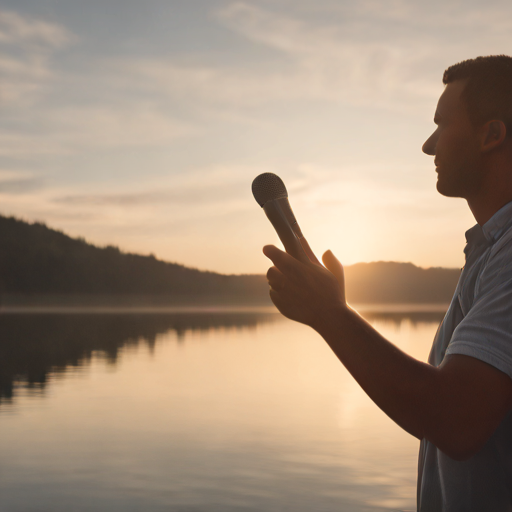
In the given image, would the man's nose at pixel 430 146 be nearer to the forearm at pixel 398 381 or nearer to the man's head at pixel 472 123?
the man's head at pixel 472 123

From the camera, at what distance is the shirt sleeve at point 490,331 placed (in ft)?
3.42

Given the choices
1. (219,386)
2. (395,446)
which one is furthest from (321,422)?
(219,386)

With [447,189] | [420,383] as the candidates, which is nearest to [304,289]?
[420,383]

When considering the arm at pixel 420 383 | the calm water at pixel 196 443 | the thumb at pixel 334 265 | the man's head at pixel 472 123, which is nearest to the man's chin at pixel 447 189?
the man's head at pixel 472 123

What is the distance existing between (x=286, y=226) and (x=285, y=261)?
205mm

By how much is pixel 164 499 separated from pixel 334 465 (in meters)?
2.45

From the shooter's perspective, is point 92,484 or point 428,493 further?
point 92,484

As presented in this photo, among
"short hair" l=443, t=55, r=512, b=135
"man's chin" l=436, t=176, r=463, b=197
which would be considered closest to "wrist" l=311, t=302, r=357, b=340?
"man's chin" l=436, t=176, r=463, b=197

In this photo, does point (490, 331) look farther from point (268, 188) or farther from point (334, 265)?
point (268, 188)

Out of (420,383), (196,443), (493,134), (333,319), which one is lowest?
(196,443)

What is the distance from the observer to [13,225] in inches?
4281

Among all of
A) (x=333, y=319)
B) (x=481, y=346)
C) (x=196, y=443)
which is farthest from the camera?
(x=196, y=443)

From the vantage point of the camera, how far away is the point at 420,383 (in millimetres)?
1081

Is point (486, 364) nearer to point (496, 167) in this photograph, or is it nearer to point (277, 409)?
point (496, 167)
